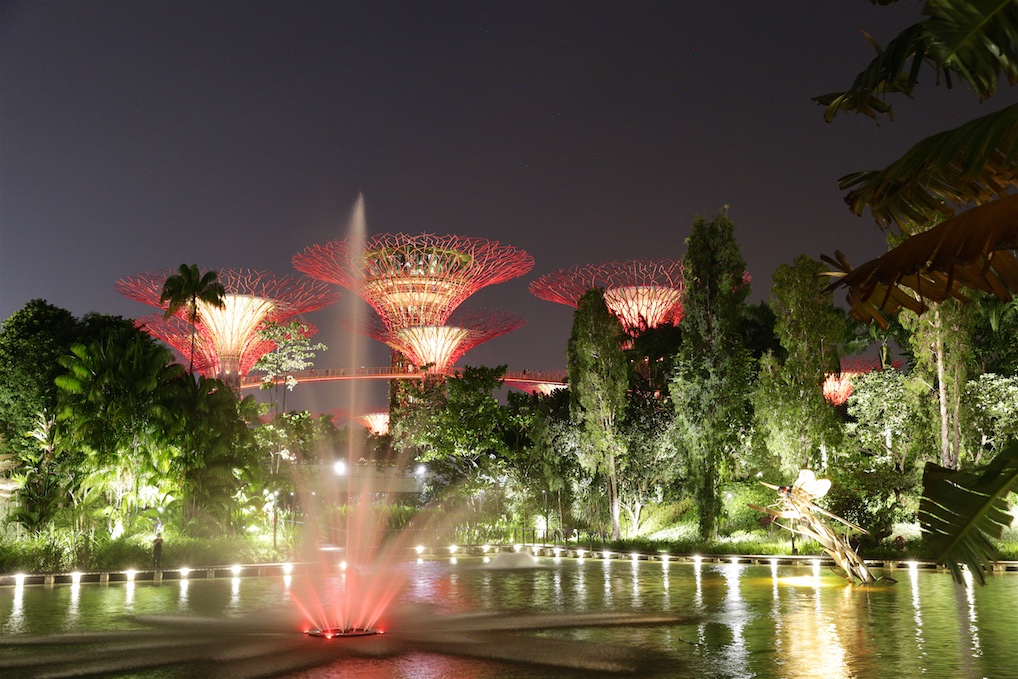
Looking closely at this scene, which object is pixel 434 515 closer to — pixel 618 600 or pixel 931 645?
pixel 618 600

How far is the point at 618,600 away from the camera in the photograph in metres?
16.1

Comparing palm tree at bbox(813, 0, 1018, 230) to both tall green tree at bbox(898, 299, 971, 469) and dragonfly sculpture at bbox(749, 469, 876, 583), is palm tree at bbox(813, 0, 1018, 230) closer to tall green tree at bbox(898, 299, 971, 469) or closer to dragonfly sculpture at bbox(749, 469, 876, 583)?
dragonfly sculpture at bbox(749, 469, 876, 583)

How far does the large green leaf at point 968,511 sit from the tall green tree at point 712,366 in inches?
1020

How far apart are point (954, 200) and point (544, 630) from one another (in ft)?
29.2

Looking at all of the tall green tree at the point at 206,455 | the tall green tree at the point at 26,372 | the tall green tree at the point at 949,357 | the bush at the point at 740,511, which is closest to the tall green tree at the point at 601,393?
the bush at the point at 740,511

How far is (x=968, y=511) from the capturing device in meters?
4.20

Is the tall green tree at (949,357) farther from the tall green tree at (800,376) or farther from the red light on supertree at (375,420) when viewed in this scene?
the red light on supertree at (375,420)

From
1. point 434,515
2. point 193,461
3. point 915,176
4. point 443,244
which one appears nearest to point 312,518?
point 434,515

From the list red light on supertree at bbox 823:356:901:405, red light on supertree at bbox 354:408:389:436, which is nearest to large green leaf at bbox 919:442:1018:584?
red light on supertree at bbox 823:356:901:405

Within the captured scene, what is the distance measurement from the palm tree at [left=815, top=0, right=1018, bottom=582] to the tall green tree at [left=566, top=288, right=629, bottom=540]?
1110 inches

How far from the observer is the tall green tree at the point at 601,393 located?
3294 centimetres

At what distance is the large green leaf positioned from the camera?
164 inches

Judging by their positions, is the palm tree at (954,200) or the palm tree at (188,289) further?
the palm tree at (188,289)

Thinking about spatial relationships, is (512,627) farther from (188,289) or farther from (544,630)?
(188,289)
